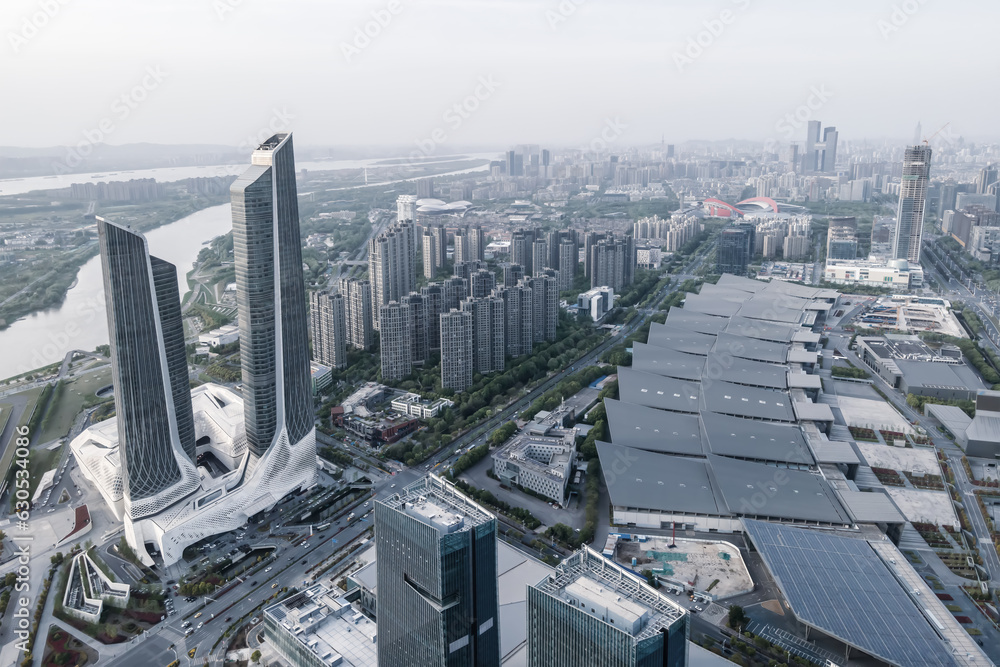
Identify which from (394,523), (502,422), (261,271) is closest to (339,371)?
(502,422)

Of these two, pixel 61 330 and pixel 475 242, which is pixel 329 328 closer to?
pixel 61 330

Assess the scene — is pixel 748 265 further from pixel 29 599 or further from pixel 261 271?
pixel 29 599

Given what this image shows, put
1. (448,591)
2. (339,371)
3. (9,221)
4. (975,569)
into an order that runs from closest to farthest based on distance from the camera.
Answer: (448,591) → (975,569) → (339,371) → (9,221)

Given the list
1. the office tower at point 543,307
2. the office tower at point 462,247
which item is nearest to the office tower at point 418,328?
the office tower at point 543,307

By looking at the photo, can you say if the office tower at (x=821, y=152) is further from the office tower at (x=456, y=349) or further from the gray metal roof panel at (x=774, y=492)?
the gray metal roof panel at (x=774, y=492)

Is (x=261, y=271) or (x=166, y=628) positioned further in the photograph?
(x=261, y=271)

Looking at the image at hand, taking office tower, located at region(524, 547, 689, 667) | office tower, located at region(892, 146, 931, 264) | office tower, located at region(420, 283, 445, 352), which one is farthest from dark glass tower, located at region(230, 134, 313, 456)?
office tower, located at region(892, 146, 931, 264)
